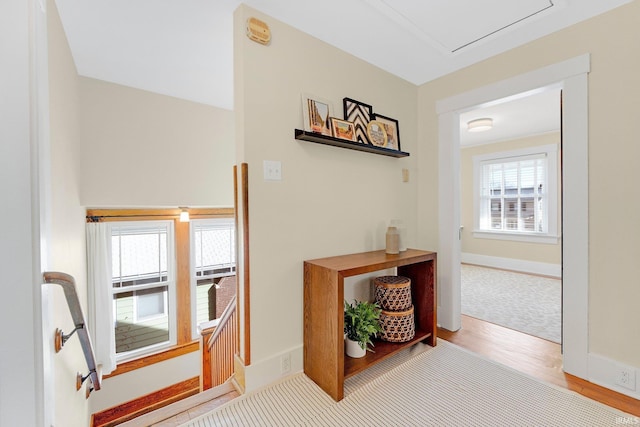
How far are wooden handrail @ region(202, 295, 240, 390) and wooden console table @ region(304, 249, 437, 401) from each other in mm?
1138

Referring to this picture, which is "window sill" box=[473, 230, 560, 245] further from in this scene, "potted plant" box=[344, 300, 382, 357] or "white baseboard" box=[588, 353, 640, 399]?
"potted plant" box=[344, 300, 382, 357]

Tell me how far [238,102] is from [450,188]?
6.21ft

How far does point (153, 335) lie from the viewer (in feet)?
12.5

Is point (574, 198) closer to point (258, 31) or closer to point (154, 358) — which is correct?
point (258, 31)

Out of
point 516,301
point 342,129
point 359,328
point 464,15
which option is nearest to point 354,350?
point 359,328

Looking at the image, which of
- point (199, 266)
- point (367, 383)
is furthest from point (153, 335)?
point (367, 383)

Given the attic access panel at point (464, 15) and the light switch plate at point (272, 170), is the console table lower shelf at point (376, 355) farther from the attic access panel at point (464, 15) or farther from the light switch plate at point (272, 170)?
the attic access panel at point (464, 15)

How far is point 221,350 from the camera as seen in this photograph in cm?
302

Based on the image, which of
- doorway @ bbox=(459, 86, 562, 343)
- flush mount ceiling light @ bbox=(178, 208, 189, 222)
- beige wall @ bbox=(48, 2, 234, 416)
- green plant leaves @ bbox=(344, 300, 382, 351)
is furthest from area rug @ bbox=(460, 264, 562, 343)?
flush mount ceiling light @ bbox=(178, 208, 189, 222)

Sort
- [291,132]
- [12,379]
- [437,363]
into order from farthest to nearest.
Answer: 1. [437,363]
2. [291,132]
3. [12,379]

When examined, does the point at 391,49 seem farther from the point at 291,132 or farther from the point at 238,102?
the point at 238,102

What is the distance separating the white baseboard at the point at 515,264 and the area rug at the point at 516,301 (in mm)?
226

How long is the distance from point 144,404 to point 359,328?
130 inches

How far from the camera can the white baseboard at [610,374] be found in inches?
63.7
